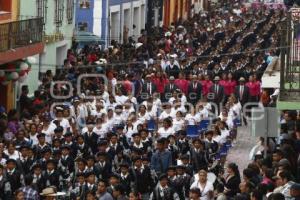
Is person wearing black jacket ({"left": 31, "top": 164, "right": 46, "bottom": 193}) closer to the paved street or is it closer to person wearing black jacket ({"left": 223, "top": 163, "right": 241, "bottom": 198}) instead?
person wearing black jacket ({"left": 223, "top": 163, "right": 241, "bottom": 198})

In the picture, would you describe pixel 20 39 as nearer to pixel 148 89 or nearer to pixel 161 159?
pixel 148 89

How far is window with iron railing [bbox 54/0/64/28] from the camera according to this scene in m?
41.5

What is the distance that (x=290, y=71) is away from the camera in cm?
2503

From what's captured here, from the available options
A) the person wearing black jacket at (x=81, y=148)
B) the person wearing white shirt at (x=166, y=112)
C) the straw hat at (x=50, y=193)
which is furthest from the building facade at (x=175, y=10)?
the straw hat at (x=50, y=193)

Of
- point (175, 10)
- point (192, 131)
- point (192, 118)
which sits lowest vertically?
point (192, 131)

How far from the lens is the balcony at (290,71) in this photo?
24.8 meters

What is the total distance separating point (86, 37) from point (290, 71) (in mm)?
21338

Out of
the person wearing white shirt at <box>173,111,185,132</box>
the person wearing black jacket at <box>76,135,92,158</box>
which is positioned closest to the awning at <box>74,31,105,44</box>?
the person wearing white shirt at <box>173,111,185,132</box>

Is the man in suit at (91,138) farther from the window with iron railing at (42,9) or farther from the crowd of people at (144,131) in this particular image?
the window with iron railing at (42,9)

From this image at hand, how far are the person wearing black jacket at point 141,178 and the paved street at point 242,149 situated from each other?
438 cm

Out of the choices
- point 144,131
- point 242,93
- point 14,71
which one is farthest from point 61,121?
point 242,93

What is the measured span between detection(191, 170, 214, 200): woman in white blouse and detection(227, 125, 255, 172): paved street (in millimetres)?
6426

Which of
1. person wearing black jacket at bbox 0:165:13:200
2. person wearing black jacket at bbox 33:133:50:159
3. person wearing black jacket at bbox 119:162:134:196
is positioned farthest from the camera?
person wearing black jacket at bbox 33:133:50:159

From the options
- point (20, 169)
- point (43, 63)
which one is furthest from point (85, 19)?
point (20, 169)
